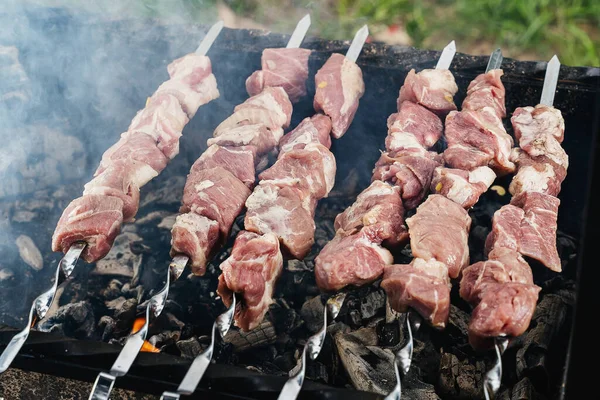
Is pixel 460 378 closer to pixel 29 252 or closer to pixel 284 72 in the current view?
pixel 284 72

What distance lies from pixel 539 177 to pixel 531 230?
45 cm

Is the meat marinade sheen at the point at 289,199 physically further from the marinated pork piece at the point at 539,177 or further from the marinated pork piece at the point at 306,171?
the marinated pork piece at the point at 539,177

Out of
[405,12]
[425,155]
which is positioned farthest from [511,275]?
[405,12]

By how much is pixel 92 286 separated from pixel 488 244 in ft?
7.88

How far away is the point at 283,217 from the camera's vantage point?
3244 mm

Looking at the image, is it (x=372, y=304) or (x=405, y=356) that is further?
(x=372, y=304)

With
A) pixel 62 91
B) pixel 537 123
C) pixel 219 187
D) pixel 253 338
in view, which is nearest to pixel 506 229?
pixel 537 123

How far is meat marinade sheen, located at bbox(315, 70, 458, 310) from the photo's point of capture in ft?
9.98

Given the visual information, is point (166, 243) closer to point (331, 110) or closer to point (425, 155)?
point (331, 110)

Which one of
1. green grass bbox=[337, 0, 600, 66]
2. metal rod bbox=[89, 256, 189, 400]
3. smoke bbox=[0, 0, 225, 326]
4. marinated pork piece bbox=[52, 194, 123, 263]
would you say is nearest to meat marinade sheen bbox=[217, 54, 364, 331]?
metal rod bbox=[89, 256, 189, 400]

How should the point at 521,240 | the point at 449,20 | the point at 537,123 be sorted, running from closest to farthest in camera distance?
the point at 521,240
the point at 537,123
the point at 449,20

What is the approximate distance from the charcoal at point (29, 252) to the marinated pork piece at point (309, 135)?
176cm

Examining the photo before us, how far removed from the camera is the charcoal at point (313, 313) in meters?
3.38

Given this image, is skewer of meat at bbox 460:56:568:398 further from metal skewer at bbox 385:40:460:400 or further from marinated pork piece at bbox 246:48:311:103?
marinated pork piece at bbox 246:48:311:103
